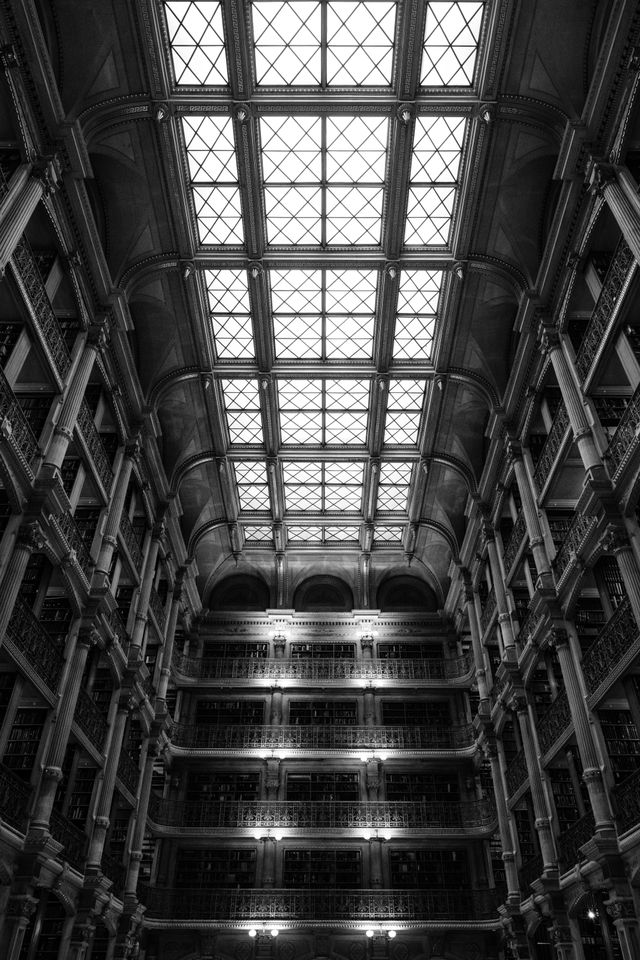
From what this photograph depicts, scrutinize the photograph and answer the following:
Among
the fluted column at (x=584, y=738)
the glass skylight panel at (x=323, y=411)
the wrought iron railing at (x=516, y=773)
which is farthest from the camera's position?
the glass skylight panel at (x=323, y=411)

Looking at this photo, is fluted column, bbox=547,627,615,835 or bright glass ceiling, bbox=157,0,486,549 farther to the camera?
bright glass ceiling, bbox=157,0,486,549

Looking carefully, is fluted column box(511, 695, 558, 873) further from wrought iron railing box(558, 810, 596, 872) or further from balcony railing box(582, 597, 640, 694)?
balcony railing box(582, 597, 640, 694)

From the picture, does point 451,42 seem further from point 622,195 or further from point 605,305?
point 605,305

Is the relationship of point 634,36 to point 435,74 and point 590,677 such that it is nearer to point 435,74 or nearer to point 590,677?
point 435,74

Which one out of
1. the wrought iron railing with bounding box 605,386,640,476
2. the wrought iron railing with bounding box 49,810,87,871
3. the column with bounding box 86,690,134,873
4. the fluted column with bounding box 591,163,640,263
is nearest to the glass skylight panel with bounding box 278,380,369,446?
the column with bounding box 86,690,134,873

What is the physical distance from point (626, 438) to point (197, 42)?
11.0 meters

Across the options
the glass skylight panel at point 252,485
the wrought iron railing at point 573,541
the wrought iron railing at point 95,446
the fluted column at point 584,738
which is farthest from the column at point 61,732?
the glass skylight panel at point 252,485

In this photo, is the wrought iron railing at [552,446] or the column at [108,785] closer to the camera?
the column at [108,785]

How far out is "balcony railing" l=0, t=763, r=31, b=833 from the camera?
11.2 m

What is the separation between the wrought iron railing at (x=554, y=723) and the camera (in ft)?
47.8

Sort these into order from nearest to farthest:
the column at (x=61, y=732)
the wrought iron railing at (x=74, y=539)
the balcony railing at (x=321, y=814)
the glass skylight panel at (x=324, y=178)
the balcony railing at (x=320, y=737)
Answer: the column at (x=61, y=732) → the wrought iron railing at (x=74, y=539) → the glass skylight panel at (x=324, y=178) → the balcony railing at (x=321, y=814) → the balcony railing at (x=320, y=737)

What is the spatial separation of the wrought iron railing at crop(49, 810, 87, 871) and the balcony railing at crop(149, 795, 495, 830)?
23.2 ft

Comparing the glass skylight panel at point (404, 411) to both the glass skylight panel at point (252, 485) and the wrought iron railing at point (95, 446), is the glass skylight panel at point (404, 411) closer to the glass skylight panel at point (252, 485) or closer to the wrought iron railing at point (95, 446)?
the glass skylight panel at point (252, 485)

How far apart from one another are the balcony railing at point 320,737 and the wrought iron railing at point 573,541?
969 centimetres
